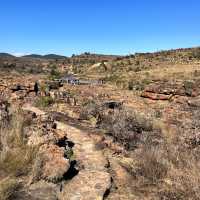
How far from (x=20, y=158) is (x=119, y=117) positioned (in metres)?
5.26

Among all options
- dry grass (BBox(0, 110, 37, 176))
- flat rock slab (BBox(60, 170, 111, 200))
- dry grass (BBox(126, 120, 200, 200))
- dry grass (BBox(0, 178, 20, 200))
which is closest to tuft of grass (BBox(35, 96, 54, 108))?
dry grass (BBox(0, 110, 37, 176))

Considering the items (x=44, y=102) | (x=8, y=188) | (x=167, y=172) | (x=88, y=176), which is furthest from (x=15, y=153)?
(x=44, y=102)

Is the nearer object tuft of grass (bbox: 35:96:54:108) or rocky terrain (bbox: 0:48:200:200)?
rocky terrain (bbox: 0:48:200:200)

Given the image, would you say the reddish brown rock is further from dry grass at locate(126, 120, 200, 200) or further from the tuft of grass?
dry grass at locate(126, 120, 200, 200)

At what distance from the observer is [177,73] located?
39.0 m

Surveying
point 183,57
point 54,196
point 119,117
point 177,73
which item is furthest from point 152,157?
point 183,57

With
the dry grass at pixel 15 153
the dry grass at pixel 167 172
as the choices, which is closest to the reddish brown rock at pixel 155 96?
the dry grass at pixel 167 172

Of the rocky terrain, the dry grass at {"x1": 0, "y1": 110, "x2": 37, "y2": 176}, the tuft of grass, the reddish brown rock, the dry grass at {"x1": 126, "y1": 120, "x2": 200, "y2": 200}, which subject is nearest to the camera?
the dry grass at {"x1": 126, "y1": 120, "x2": 200, "y2": 200}

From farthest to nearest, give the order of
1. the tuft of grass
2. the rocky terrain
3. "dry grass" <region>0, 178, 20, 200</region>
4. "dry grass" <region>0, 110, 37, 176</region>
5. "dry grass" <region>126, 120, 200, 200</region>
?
the tuft of grass < "dry grass" <region>0, 110, 37, 176</region> < the rocky terrain < "dry grass" <region>126, 120, 200, 200</region> < "dry grass" <region>0, 178, 20, 200</region>

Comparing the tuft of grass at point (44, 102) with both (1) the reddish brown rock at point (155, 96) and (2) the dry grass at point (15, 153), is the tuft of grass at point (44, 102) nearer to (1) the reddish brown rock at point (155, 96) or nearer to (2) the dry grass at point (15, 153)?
(1) the reddish brown rock at point (155, 96)

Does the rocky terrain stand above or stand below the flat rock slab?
above

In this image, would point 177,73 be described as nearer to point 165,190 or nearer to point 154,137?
point 154,137

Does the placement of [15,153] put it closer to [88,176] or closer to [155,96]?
[88,176]

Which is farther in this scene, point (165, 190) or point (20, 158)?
point (20, 158)
